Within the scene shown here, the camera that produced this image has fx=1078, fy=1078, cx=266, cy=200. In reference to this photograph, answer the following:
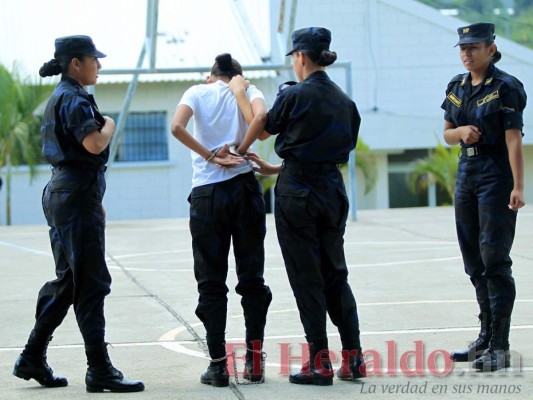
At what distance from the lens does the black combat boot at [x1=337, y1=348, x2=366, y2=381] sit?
6.05m

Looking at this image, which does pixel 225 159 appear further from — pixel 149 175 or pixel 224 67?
pixel 149 175

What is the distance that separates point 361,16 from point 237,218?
82.1 feet

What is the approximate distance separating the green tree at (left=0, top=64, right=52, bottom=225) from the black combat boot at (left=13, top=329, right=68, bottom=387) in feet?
65.7

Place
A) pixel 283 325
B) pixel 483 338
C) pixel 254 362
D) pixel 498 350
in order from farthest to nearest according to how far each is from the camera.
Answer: pixel 283 325 → pixel 483 338 → pixel 498 350 → pixel 254 362

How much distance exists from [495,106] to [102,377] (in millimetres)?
2775

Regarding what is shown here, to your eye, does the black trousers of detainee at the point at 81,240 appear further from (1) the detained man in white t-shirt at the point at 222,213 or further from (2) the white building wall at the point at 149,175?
(2) the white building wall at the point at 149,175

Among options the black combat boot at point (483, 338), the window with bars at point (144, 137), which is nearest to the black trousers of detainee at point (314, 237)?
the black combat boot at point (483, 338)

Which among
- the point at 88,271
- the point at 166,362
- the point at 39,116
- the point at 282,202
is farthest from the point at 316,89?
the point at 39,116

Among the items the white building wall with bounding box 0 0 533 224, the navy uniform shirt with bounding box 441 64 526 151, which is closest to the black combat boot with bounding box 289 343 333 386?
the navy uniform shirt with bounding box 441 64 526 151

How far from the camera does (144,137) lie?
29047 millimetres

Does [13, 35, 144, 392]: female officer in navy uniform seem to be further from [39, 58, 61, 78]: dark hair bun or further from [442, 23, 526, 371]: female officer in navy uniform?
[442, 23, 526, 371]: female officer in navy uniform

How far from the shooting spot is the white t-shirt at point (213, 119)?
614 centimetres

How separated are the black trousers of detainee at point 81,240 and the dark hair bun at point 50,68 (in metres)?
0.54

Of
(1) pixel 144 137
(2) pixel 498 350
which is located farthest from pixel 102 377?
(1) pixel 144 137
